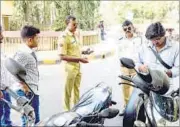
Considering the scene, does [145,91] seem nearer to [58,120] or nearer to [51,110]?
[58,120]

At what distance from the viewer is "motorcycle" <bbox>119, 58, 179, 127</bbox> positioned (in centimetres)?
Result: 190

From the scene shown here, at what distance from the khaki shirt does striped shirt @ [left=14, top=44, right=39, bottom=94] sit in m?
1.08

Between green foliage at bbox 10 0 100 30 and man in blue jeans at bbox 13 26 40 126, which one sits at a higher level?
green foliage at bbox 10 0 100 30

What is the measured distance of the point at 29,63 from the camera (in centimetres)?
290

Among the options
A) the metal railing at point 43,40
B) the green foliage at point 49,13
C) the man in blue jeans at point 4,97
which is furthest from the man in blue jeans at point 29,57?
the metal railing at point 43,40

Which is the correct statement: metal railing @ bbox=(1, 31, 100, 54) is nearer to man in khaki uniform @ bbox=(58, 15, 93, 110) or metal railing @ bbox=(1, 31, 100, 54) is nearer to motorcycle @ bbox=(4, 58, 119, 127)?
man in khaki uniform @ bbox=(58, 15, 93, 110)

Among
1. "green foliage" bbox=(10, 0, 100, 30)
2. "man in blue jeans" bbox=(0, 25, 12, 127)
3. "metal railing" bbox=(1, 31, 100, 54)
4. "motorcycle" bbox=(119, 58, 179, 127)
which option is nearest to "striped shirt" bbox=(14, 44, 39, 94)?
"man in blue jeans" bbox=(0, 25, 12, 127)

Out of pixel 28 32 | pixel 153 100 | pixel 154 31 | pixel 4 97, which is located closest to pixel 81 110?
pixel 153 100

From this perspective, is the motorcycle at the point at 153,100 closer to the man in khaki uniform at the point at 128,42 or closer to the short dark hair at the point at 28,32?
the short dark hair at the point at 28,32

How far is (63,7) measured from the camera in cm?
661

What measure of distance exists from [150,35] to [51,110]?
2.53 metres

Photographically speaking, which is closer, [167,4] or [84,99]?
[84,99]

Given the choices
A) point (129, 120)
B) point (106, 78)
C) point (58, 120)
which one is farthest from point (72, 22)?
point (106, 78)

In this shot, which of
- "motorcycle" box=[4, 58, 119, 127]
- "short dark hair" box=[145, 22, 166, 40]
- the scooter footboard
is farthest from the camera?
"short dark hair" box=[145, 22, 166, 40]
